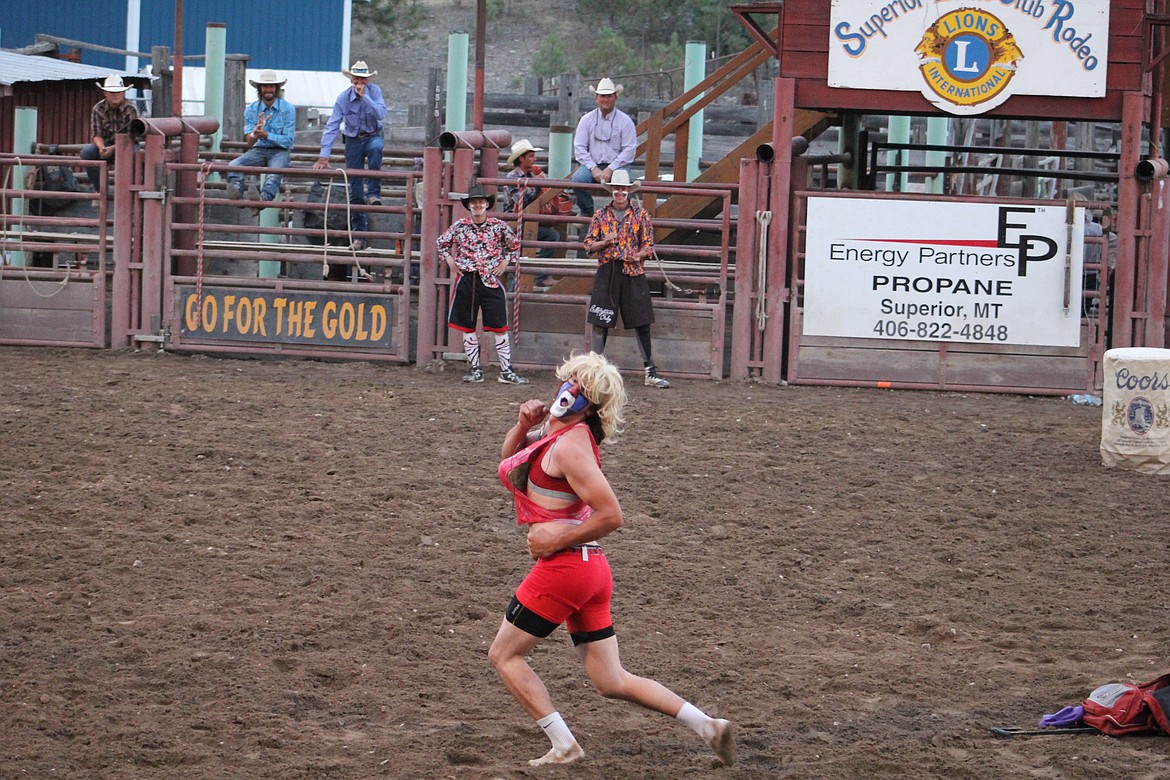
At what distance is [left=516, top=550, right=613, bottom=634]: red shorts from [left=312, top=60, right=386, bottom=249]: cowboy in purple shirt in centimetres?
921

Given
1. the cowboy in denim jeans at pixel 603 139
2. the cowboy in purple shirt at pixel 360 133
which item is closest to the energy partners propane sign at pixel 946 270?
the cowboy in denim jeans at pixel 603 139

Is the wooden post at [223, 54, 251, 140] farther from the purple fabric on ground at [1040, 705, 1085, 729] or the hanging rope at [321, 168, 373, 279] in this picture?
the purple fabric on ground at [1040, 705, 1085, 729]

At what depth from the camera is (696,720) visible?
445 cm

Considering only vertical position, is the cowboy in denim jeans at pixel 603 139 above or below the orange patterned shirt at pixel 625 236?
above

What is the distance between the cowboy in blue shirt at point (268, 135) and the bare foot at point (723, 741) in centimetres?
1004

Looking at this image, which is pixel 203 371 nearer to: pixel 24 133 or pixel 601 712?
pixel 24 133

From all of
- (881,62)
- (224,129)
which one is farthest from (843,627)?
(224,129)

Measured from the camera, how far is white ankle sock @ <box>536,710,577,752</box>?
4.51 meters

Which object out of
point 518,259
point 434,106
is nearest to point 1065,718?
Answer: point 518,259

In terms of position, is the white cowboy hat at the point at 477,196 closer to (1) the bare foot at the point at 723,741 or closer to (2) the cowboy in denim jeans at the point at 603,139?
(2) the cowboy in denim jeans at the point at 603,139

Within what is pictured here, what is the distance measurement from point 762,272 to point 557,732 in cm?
815

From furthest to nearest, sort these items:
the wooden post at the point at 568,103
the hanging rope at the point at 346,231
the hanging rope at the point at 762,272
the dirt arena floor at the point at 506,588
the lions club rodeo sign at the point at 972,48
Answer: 1. the wooden post at the point at 568,103
2. the hanging rope at the point at 346,231
3. the hanging rope at the point at 762,272
4. the lions club rodeo sign at the point at 972,48
5. the dirt arena floor at the point at 506,588

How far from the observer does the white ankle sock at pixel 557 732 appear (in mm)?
4512

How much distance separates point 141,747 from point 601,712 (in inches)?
64.5
